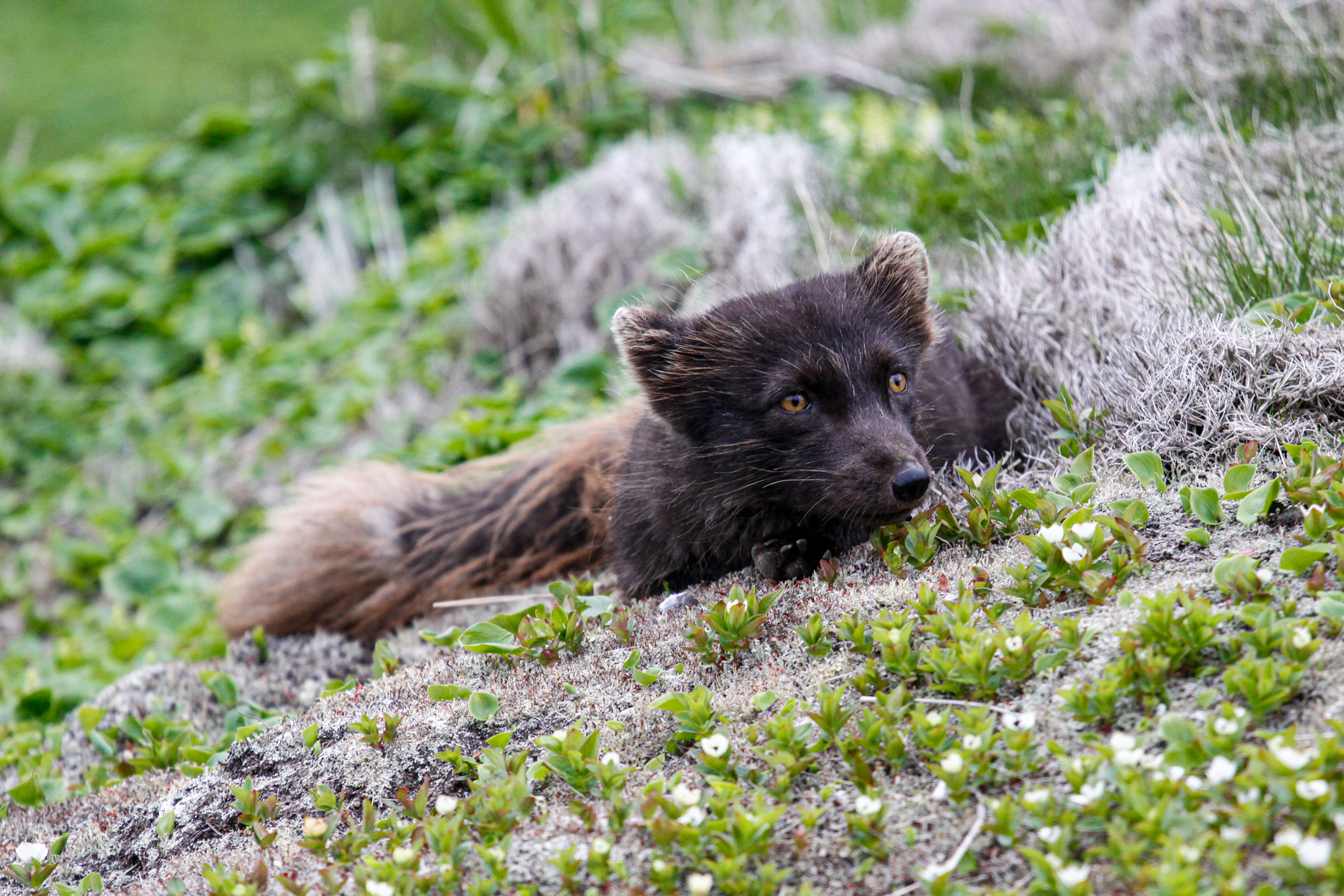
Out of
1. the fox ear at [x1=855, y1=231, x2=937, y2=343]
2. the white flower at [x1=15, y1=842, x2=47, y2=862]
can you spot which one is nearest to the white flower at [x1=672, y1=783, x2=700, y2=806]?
the white flower at [x1=15, y1=842, x2=47, y2=862]

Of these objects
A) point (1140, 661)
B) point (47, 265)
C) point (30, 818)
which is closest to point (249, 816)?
point (30, 818)

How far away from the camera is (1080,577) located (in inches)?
115

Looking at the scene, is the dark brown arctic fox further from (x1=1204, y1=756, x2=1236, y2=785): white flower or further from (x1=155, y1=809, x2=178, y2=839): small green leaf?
(x1=155, y1=809, x2=178, y2=839): small green leaf

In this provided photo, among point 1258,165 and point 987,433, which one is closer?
point 987,433

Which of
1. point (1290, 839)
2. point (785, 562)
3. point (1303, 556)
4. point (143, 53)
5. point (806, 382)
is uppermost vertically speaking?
point (143, 53)

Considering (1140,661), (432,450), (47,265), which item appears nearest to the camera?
(1140,661)

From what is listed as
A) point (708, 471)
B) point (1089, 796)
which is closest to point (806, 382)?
point (708, 471)

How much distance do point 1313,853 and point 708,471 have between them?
2359 millimetres

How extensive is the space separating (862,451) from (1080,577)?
86cm

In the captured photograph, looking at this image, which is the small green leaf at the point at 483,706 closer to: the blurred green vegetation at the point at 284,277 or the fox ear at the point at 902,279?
the fox ear at the point at 902,279

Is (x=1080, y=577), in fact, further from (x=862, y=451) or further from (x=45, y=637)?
(x=45, y=637)

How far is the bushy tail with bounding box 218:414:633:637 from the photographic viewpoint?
192 inches

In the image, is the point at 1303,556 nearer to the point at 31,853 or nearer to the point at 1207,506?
the point at 1207,506

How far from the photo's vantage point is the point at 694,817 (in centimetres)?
242
